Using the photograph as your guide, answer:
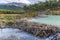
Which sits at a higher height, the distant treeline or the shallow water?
the distant treeline

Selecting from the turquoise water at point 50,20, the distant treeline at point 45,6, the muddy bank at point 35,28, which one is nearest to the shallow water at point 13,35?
the muddy bank at point 35,28

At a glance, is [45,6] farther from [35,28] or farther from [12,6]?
[12,6]

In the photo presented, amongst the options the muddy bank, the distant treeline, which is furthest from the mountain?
the muddy bank

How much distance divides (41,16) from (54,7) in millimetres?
220

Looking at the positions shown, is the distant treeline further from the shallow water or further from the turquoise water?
the shallow water

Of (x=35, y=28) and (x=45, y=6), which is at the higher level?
(x=45, y=6)

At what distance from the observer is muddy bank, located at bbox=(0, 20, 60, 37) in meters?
1.67

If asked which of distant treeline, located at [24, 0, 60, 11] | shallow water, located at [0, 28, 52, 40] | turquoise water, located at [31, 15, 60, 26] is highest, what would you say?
distant treeline, located at [24, 0, 60, 11]

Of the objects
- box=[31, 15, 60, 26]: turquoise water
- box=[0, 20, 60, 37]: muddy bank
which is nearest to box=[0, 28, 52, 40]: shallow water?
box=[0, 20, 60, 37]: muddy bank

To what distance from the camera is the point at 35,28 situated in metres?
1.70

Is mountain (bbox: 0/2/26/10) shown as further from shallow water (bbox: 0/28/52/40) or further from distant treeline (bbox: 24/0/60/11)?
shallow water (bbox: 0/28/52/40)

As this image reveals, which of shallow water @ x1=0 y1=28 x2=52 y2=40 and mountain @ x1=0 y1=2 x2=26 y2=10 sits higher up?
mountain @ x1=0 y1=2 x2=26 y2=10

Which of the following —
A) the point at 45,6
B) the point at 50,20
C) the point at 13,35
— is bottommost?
the point at 13,35

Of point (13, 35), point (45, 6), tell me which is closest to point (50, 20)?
point (45, 6)
